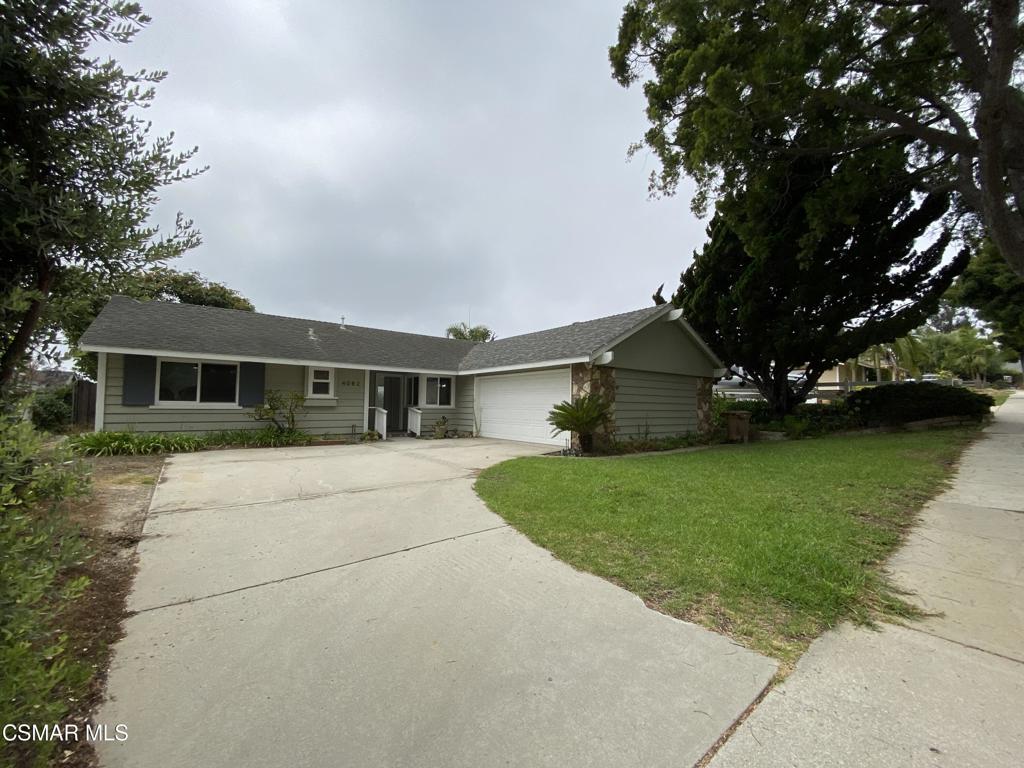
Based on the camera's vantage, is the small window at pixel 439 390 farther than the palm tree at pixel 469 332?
No

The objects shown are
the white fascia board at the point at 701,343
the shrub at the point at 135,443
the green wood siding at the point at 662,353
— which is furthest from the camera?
the white fascia board at the point at 701,343

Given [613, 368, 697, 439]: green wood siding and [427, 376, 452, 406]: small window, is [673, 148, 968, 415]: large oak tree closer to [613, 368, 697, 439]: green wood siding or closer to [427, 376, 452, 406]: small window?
[613, 368, 697, 439]: green wood siding

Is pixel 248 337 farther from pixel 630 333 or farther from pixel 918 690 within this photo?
pixel 918 690

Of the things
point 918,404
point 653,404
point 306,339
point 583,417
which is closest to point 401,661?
point 583,417

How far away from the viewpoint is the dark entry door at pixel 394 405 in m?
16.1

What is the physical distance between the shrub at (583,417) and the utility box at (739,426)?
18.4 ft

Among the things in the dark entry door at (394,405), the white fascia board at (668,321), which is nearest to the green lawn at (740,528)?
the white fascia board at (668,321)

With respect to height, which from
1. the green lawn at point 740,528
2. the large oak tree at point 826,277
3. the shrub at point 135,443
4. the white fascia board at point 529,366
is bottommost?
the green lawn at point 740,528

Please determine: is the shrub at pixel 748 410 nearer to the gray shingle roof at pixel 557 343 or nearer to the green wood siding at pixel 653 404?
the green wood siding at pixel 653 404

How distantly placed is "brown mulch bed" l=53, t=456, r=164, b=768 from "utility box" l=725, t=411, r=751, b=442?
14.6 m

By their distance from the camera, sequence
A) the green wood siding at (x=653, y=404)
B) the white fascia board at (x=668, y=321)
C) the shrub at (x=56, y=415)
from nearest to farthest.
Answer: the white fascia board at (x=668, y=321), the shrub at (x=56, y=415), the green wood siding at (x=653, y=404)

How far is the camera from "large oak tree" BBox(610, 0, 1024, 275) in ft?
28.2

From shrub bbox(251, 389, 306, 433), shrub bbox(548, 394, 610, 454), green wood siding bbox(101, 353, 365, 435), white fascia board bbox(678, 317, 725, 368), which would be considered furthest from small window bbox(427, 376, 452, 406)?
white fascia board bbox(678, 317, 725, 368)

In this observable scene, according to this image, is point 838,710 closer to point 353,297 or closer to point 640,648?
point 640,648
